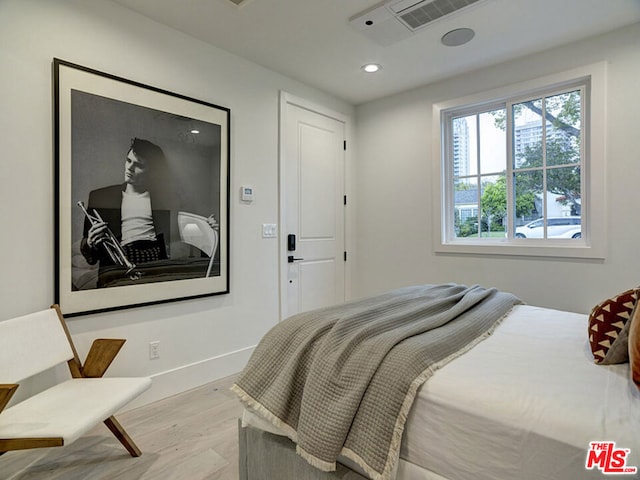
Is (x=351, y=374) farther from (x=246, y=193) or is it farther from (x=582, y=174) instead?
(x=582, y=174)

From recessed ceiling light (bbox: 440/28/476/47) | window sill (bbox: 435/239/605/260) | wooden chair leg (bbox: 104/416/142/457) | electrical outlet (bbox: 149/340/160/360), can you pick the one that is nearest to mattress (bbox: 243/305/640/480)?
wooden chair leg (bbox: 104/416/142/457)

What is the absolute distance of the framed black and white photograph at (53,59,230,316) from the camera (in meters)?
2.06

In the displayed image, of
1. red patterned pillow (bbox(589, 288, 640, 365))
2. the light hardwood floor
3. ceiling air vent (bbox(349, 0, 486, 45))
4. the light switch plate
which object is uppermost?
ceiling air vent (bbox(349, 0, 486, 45))

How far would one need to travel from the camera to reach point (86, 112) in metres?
2.12

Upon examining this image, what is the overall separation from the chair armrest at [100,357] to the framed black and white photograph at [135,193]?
30 centimetres

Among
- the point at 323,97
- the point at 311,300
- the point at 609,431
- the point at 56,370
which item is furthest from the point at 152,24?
the point at 609,431

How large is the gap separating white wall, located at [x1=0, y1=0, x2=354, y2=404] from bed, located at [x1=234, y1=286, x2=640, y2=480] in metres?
1.25

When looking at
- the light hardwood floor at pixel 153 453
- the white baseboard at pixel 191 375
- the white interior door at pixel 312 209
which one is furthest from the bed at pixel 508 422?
the white interior door at pixel 312 209

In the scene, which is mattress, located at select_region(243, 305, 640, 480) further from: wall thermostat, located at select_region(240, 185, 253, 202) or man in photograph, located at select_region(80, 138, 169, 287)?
wall thermostat, located at select_region(240, 185, 253, 202)

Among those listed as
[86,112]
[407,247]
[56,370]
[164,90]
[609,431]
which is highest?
[164,90]

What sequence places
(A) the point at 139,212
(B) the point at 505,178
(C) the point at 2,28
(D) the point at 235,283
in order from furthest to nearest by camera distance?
(B) the point at 505,178 → (D) the point at 235,283 → (A) the point at 139,212 → (C) the point at 2,28

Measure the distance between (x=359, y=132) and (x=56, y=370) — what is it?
3429mm

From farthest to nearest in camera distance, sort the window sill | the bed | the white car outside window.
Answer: the white car outside window → the window sill → the bed

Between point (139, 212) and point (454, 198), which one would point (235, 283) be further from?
point (454, 198)
